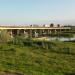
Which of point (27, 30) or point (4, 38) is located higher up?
point (4, 38)

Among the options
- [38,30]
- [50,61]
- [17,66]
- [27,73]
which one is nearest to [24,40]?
[50,61]

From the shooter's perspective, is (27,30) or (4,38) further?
(27,30)

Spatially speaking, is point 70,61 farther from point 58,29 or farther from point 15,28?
point 58,29

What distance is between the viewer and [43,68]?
14.4 metres

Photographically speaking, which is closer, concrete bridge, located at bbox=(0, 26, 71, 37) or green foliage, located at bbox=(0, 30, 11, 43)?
green foliage, located at bbox=(0, 30, 11, 43)

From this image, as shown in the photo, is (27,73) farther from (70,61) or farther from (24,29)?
(24,29)

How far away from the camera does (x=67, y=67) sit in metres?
14.9

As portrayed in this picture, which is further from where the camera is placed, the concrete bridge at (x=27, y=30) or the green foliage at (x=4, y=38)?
the concrete bridge at (x=27, y=30)

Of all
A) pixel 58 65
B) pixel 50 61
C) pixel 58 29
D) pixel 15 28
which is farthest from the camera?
pixel 58 29

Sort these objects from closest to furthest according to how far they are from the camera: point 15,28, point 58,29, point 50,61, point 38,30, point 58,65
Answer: point 58,65 < point 50,61 < point 15,28 < point 38,30 < point 58,29

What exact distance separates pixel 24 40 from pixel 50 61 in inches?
484

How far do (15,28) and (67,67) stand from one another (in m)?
73.0

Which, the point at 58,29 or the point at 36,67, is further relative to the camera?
the point at 58,29

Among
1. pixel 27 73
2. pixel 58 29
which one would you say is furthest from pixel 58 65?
pixel 58 29
